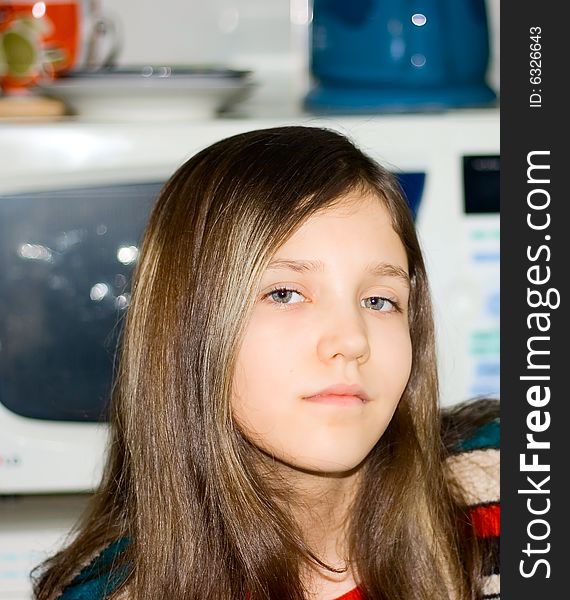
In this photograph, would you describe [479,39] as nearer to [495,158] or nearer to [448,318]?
[495,158]

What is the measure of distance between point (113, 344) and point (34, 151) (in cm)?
22

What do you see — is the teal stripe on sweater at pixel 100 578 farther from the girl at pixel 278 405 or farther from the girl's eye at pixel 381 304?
the girl's eye at pixel 381 304

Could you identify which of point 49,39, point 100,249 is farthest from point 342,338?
point 49,39

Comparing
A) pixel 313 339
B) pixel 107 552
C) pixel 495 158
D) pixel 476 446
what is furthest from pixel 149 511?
pixel 495 158

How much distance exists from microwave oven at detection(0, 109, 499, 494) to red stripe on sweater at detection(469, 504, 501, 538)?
161 millimetres

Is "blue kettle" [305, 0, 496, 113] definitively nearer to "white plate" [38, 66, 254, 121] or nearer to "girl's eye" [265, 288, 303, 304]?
"white plate" [38, 66, 254, 121]

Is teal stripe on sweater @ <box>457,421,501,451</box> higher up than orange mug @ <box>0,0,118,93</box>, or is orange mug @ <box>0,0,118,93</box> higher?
orange mug @ <box>0,0,118,93</box>

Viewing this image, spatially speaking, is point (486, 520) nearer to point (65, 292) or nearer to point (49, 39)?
point (65, 292)

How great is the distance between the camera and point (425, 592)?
99 centimetres

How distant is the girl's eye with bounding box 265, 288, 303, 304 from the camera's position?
89 centimetres

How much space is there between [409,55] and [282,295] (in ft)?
1.48

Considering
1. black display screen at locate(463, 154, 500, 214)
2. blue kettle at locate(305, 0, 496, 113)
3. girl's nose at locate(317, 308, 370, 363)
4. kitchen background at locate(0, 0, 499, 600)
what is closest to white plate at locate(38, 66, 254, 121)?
kitchen background at locate(0, 0, 499, 600)

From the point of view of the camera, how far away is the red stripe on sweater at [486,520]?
103 centimetres

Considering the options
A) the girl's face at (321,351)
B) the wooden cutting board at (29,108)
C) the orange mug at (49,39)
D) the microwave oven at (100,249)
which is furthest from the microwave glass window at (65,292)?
the girl's face at (321,351)
